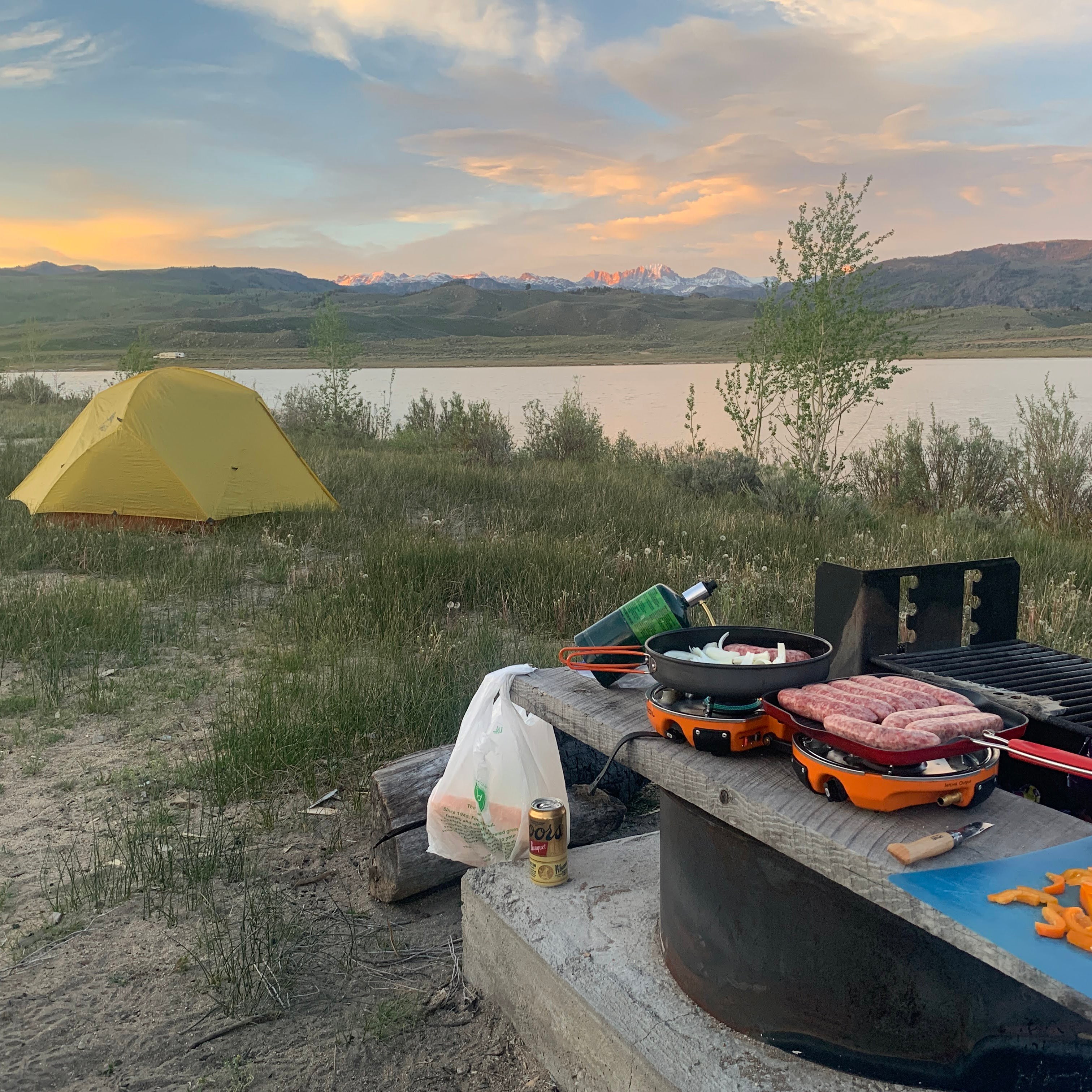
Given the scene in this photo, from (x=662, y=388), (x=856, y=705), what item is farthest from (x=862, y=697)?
(x=662, y=388)

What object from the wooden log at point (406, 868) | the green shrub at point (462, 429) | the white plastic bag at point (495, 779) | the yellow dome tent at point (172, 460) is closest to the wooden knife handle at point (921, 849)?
the white plastic bag at point (495, 779)

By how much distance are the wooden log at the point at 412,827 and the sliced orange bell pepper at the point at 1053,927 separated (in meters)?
2.00

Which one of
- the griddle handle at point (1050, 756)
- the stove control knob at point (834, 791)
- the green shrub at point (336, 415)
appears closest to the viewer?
the griddle handle at point (1050, 756)

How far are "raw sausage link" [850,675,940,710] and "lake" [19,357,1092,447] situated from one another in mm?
16336

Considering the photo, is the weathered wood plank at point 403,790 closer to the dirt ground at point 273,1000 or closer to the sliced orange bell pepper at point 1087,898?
the dirt ground at point 273,1000

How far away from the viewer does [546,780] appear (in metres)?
2.89

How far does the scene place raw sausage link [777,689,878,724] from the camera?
176 cm

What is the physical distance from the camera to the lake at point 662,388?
897 inches

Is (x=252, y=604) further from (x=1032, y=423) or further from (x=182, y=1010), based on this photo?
(x=1032, y=423)

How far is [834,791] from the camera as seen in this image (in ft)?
5.65

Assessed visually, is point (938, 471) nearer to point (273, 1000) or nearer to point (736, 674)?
point (736, 674)

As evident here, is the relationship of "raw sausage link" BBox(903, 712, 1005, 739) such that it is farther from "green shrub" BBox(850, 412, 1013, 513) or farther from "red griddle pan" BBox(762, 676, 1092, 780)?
"green shrub" BBox(850, 412, 1013, 513)

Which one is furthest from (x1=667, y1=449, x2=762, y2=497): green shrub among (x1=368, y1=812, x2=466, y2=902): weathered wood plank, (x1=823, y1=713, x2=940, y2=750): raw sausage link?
(x1=823, y1=713, x2=940, y2=750): raw sausage link

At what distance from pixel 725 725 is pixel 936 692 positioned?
460mm
